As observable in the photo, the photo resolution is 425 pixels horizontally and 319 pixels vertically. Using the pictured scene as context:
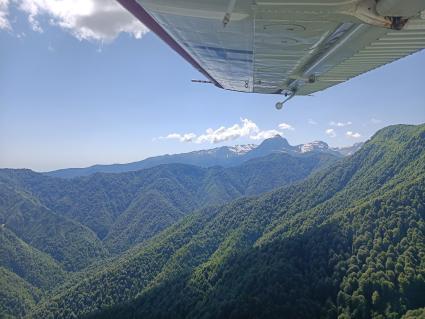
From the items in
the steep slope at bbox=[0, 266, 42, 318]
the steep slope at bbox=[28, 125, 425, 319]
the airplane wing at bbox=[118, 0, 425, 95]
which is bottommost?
the steep slope at bbox=[0, 266, 42, 318]

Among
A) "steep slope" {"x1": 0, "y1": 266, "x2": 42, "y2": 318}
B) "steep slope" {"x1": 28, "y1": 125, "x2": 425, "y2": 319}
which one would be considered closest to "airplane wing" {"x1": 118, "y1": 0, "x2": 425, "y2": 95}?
"steep slope" {"x1": 28, "y1": 125, "x2": 425, "y2": 319}

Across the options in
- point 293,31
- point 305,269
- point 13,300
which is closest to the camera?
point 293,31

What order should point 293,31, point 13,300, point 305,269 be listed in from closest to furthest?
point 293,31 → point 305,269 → point 13,300

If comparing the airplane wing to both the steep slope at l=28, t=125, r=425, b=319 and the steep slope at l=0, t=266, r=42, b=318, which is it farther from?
the steep slope at l=0, t=266, r=42, b=318

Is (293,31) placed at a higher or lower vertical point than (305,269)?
higher

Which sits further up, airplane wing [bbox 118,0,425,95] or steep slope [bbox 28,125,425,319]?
airplane wing [bbox 118,0,425,95]

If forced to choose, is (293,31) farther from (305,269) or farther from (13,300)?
(13,300)

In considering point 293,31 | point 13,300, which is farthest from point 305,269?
point 13,300
